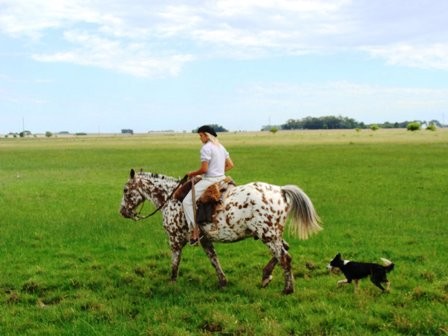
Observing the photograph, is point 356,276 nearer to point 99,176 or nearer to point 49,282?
point 49,282

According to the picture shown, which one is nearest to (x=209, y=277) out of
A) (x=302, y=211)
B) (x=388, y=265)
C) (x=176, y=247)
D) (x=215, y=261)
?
(x=215, y=261)

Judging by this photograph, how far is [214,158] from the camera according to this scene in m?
8.94

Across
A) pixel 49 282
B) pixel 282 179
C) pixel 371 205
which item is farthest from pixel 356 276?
pixel 282 179

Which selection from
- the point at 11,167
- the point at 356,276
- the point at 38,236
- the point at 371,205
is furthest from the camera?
the point at 11,167

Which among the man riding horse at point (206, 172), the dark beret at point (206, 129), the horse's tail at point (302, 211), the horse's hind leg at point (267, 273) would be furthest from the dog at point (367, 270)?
the dark beret at point (206, 129)

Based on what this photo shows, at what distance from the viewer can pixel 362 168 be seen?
32.0m

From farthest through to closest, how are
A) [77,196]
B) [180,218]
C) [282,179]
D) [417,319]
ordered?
[282,179] < [77,196] < [180,218] < [417,319]

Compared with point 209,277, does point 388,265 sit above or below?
above

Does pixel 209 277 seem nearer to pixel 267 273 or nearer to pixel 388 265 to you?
pixel 267 273

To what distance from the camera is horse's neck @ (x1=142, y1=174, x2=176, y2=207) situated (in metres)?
9.71

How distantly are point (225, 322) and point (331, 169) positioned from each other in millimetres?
25376

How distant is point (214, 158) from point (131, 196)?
2087 mm

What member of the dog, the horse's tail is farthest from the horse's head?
the dog

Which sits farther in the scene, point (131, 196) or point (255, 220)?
point (131, 196)
